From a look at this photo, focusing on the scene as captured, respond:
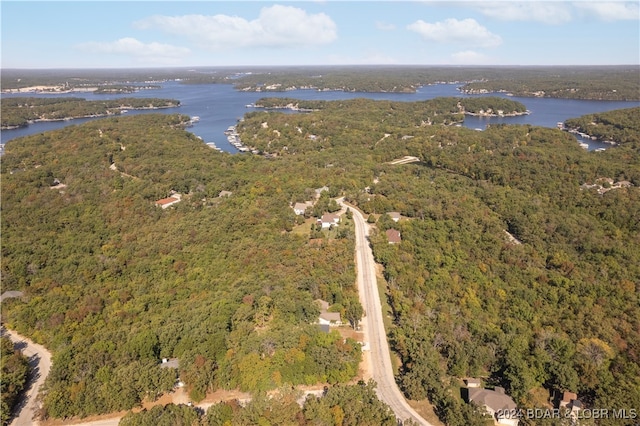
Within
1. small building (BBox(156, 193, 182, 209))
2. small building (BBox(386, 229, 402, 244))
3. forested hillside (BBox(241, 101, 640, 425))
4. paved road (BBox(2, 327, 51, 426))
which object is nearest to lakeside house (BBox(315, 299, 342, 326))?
forested hillside (BBox(241, 101, 640, 425))

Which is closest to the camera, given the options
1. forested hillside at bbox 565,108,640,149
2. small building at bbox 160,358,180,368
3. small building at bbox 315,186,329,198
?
small building at bbox 160,358,180,368

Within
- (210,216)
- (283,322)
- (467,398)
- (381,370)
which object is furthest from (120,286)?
(467,398)

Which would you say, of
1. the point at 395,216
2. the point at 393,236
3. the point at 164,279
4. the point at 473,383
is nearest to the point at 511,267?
the point at 393,236

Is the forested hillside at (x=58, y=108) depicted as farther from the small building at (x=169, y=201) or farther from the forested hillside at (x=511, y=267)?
the forested hillside at (x=511, y=267)

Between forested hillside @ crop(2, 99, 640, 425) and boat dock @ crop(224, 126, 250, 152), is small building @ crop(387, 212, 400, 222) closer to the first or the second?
forested hillside @ crop(2, 99, 640, 425)

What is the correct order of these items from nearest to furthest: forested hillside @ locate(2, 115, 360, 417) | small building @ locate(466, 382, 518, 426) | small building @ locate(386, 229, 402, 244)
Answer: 1. small building @ locate(466, 382, 518, 426)
2. forested hillside @ locate(2, 115, 360, 417)
3. small building @ locate(386, 229, 402, 244)

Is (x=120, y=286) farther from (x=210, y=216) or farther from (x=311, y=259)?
(x=311, y=259)
